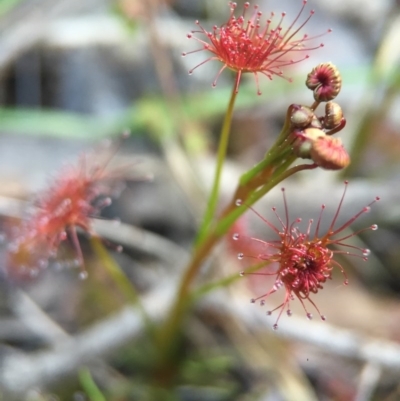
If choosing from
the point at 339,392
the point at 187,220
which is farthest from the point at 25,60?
the point at 339,392

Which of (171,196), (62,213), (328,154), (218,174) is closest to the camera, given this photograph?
(328,154)

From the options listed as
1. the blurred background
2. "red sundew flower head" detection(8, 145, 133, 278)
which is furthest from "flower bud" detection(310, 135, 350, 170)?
the blurred background

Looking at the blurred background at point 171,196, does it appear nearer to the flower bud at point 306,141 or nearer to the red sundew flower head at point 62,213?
the red sundew flower head at point 62,213

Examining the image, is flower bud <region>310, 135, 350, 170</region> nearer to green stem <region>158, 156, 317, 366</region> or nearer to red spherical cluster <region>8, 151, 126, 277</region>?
green stem <region>158, 156, 317, 366</region>

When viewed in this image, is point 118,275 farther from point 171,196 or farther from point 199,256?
point 171,196

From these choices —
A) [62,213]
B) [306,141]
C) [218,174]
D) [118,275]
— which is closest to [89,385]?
[118,275]

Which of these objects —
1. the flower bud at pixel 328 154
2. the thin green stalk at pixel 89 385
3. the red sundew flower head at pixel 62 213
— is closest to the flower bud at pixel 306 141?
the flower bud at pixel 328 154
